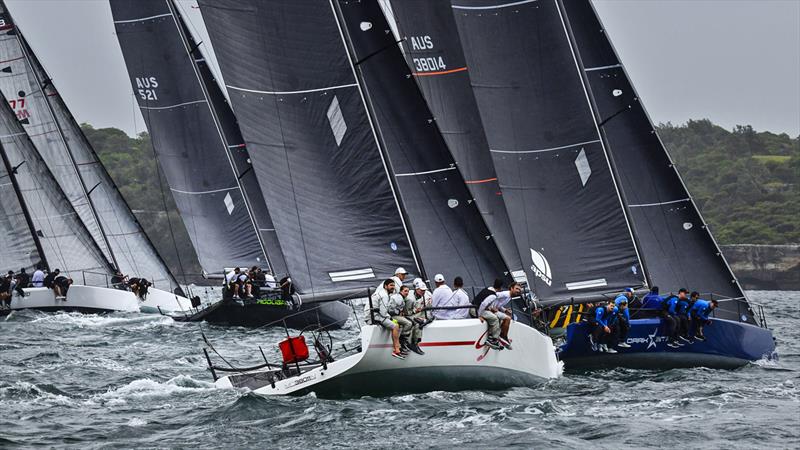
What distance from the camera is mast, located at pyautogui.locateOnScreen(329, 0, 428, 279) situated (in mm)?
17125

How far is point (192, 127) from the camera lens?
33938 millimetres

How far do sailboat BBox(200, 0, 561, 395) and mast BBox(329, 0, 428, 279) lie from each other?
13 millimetres

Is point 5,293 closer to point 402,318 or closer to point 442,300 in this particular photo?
point 442,300

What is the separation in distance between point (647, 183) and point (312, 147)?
7.82 meters

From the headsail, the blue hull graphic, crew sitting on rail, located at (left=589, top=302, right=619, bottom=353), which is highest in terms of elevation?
the headsail

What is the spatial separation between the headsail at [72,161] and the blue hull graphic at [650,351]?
1829cm

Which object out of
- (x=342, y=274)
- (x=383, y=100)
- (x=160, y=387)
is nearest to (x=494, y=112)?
(x=383, y=100)

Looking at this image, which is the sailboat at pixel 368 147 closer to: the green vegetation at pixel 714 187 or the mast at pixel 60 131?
the mast at pixel 60 131

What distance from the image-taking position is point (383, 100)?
1875 cm

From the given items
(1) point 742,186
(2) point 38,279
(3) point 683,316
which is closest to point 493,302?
(3) point 683,316

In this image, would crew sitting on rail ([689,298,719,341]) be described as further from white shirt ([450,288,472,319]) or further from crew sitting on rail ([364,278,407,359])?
crew sitting on rail ([364,278,407,359])

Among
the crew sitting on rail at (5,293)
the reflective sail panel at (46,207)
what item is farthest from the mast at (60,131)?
the crew sitting on rail at (5,293)

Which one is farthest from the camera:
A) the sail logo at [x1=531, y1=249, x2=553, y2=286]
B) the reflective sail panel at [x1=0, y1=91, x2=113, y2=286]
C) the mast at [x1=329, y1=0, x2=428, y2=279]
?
the reflective sail panel at [x1=0, y1=91, x2=113, y2=286]

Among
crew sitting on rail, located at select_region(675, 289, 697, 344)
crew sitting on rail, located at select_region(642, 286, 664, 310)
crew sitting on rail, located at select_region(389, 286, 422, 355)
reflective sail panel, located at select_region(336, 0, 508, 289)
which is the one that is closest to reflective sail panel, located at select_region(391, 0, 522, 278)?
crew sitting on rail, located at select_region(642, 286, 664, 310)
